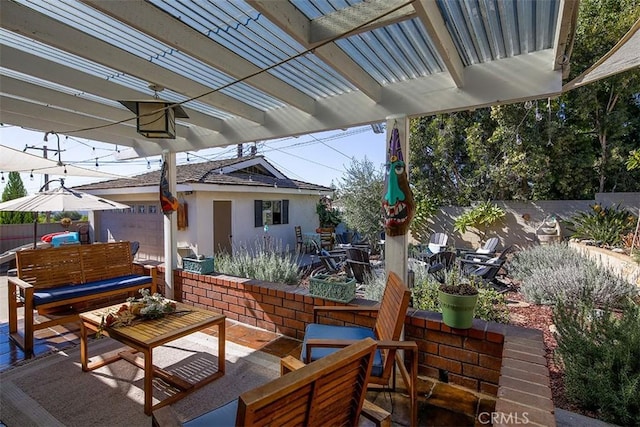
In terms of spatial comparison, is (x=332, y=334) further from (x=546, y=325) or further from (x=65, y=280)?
(x=65, y=280)

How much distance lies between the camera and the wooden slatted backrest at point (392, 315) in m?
2.25

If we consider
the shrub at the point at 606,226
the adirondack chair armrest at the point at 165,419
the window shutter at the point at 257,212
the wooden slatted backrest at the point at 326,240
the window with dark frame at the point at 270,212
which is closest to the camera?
the adirondack chair armrest at the point at 165,419

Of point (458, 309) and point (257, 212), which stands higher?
point (257, 212)

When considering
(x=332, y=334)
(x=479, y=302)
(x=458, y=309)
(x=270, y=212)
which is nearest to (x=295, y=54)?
(x=332, y=334)

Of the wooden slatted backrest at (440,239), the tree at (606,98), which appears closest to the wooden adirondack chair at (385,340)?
the wooden slatted backrest at (440,239)

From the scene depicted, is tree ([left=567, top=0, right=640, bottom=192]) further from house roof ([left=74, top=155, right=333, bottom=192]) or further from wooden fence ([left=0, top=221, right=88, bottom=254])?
wooden fence ([left=0, top=221, right=88, bottom=254])

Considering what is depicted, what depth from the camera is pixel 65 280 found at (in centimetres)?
436

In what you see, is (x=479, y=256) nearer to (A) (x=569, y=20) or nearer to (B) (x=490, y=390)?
(B) (x=490, y=390)

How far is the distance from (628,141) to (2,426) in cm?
1557

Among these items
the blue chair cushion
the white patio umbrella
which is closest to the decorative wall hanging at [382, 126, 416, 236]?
the blue chair cushion

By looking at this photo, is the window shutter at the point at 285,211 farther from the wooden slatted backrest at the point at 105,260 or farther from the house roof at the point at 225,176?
the wooden slatted backrest at the point at 105,260

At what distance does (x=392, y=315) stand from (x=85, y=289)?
399 centimetres

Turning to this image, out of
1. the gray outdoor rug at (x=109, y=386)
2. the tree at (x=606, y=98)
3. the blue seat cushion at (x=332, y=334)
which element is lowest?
the gray outdoor rug at (x=109, y=386)

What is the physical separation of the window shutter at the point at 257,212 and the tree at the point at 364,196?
9.41ft
